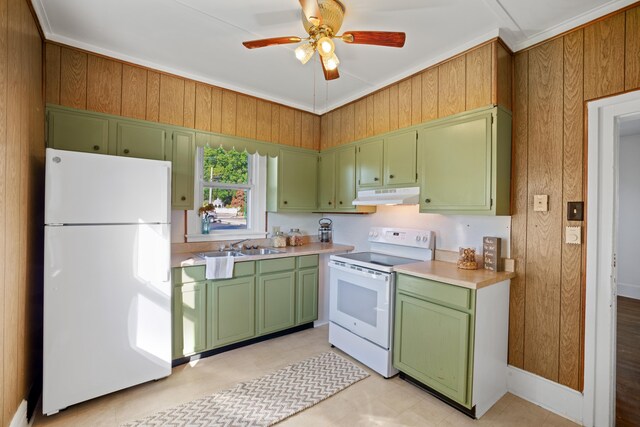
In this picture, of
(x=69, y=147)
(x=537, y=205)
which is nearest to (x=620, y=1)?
(x=537, y=205)

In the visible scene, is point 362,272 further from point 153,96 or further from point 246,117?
point 153,96

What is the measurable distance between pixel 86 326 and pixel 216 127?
2.03m

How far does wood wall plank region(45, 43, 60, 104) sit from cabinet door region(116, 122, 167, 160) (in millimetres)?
440

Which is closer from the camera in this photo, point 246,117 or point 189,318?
point 189,318

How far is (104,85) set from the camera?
8.17 feet

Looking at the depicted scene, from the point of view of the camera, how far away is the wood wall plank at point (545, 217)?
6.96 feet

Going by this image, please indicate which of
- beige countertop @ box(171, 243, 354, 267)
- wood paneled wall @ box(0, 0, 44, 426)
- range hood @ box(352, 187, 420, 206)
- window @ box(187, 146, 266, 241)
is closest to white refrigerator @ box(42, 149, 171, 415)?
wood paneled wall @ box(0, 0, 44, 426)

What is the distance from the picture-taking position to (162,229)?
2.29m

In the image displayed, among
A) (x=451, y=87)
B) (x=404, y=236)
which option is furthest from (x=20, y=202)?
(x=451, y=87)

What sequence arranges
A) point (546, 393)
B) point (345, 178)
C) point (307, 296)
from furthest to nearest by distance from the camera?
point (345, 178), point (307, 296), point (546, 393)

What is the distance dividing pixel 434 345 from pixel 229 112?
9.48 ft

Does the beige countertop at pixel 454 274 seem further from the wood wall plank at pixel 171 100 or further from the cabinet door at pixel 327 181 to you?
the wood wall plank at pixel 171 100

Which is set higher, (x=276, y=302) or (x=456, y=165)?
(x=456, y=165)

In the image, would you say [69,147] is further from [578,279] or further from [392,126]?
[578,279]
